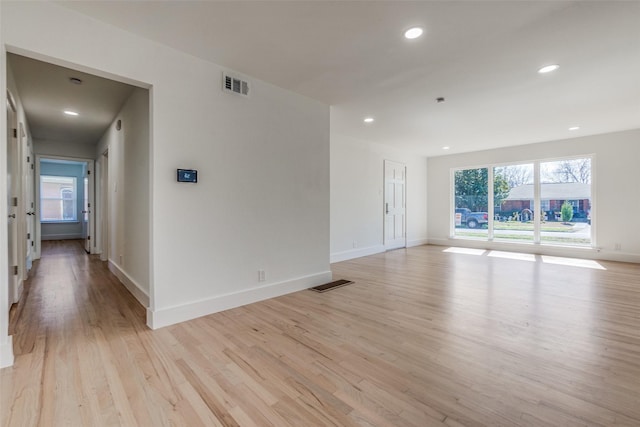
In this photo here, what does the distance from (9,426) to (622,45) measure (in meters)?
5.22

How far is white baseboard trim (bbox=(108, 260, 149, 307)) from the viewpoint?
3.15m

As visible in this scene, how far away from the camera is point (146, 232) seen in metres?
3.14

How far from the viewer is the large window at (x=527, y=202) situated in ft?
20.8

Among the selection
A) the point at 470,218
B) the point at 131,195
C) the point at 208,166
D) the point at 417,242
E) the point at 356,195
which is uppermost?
the point at 208,166

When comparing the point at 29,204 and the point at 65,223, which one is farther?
the point at 65,223

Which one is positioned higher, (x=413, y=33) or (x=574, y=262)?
(x=413, y=33)

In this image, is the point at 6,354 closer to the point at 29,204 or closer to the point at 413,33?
the point at 413,33

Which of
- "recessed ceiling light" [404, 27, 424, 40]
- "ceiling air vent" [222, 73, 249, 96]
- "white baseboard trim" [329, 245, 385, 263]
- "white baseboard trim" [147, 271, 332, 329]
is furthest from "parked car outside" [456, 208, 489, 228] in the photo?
"ceiling air vent" [222, 73, 249, 96]

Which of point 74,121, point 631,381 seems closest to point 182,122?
A: point 74,121

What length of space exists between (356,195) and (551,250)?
4758mm

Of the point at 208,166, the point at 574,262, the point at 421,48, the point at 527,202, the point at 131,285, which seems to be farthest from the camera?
the point at 527,202

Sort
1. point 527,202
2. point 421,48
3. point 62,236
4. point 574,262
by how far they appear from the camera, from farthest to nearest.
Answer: point 62,236 → point 527,202 → point 574,262 → point 421,48

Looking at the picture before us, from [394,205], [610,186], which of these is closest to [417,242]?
[394,205]

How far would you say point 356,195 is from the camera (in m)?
6.33
